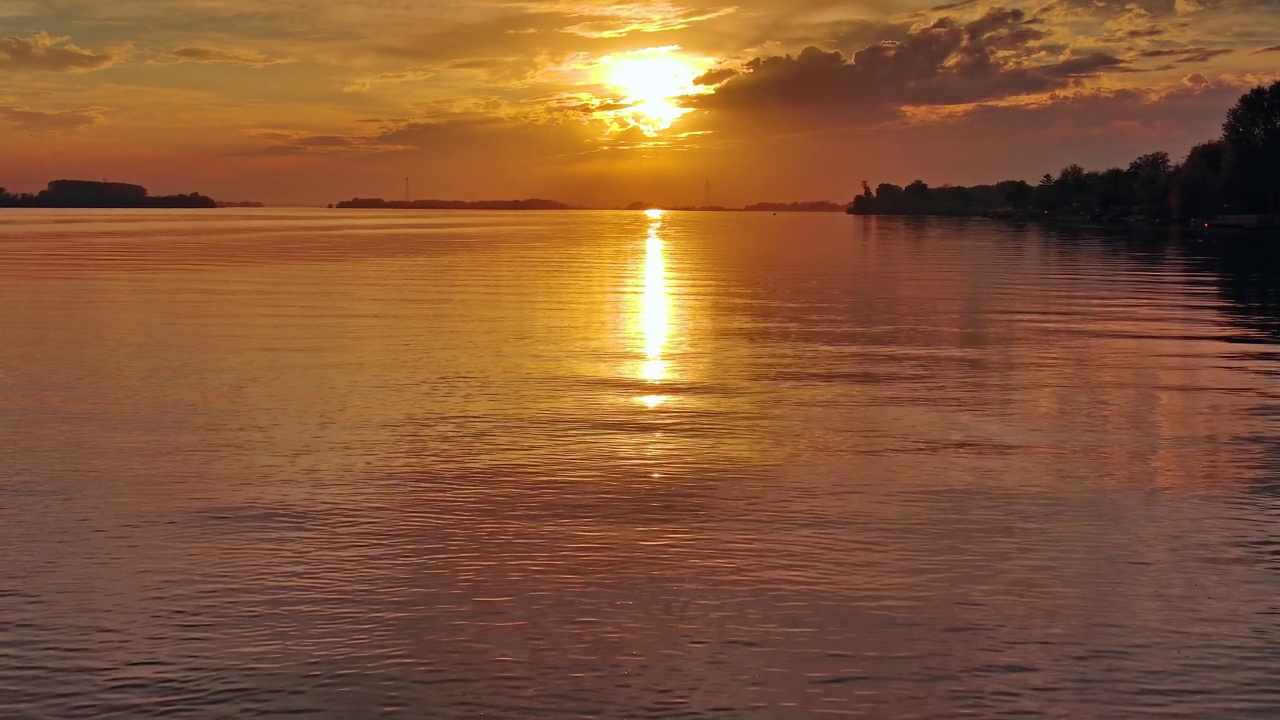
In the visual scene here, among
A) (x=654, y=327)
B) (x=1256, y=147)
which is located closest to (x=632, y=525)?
(x=654, y=327)

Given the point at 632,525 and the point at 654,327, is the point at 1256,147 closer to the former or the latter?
the point at 654,327

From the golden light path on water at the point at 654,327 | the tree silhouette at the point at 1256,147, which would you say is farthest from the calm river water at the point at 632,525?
the tree silhouette at the point at 1256,147

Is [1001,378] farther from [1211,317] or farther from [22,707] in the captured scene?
[22,707]

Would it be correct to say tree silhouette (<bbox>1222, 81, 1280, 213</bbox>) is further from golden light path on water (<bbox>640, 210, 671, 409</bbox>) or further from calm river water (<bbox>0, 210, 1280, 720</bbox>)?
calm river water (<bbox>0, 210, 1280, 720</bbox>)

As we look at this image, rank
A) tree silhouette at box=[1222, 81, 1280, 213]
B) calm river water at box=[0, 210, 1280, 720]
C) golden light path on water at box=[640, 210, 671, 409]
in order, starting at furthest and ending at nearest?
tree silhouette at box=[1222, 81, 1280, 213], golden light path on water at box=[640, 210, 671, 409], calm river water at box=[0, 210, 1280, 720]

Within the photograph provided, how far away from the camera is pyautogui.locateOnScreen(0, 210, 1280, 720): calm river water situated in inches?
398

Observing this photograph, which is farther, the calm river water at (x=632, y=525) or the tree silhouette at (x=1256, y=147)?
the tree silhouette at (x=1256, y=147)

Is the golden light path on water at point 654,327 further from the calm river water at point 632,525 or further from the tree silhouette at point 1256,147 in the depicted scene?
the tree silhouette at point 1256,147

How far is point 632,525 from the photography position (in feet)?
48.1

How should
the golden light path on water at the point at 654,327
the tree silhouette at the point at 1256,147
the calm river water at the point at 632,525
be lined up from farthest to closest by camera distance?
the tree silhouette at the point at 1256,147 < the golden light path on water at the point at 654,327 < the calm river water at the point at 632,525

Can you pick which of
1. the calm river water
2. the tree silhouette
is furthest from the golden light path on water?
the tree silhouette

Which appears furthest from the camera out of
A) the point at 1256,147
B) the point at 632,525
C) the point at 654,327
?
the point at 1256,147

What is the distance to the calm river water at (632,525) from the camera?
10.1 metres

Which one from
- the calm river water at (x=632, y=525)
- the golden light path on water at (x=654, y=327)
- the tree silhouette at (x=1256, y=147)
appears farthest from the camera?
the tree silhouette at (x=1256, y=147)
